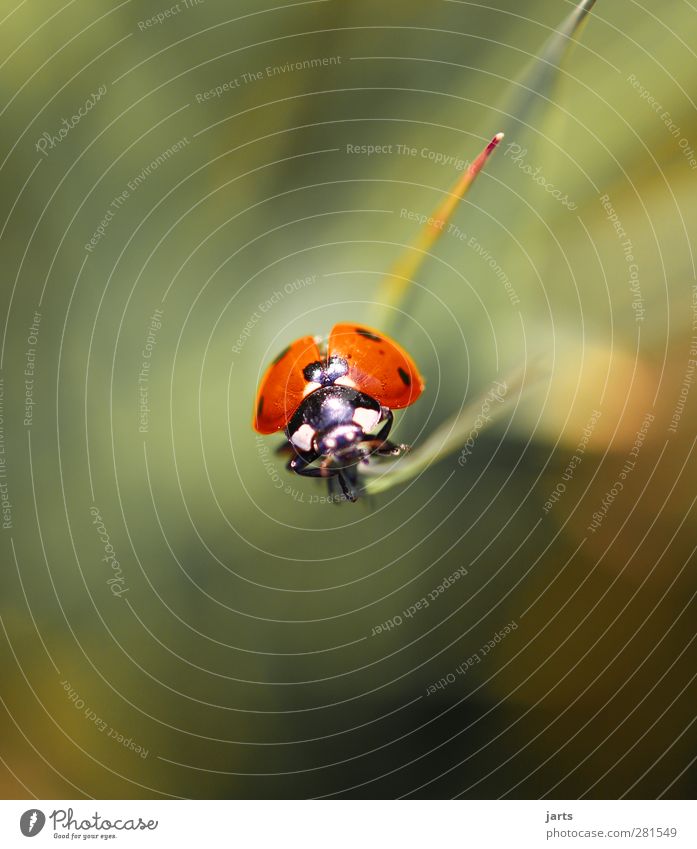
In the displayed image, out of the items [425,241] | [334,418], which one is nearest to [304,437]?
[334,418]

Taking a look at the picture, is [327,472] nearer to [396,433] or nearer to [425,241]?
[396,433]

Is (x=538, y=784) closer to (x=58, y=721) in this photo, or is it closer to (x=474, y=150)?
(x=58, y=721)

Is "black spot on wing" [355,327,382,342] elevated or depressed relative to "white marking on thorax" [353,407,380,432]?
elevated

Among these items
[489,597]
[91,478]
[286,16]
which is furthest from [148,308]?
[489,597]

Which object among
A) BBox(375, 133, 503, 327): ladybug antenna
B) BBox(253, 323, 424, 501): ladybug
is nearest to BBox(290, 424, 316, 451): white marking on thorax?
BBox(253, 323, 424, 501): ladybug

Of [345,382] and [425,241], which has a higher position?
[425,241]

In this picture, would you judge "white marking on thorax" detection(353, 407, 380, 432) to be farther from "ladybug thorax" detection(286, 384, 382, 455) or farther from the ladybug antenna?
the ladybug antenna
